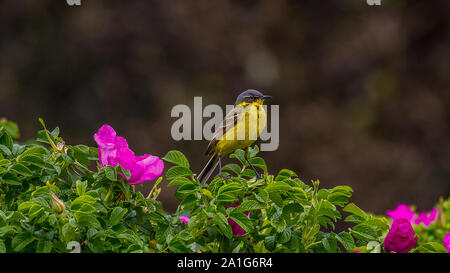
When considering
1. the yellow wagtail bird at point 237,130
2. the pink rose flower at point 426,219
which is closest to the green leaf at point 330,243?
the yellow wagtail bird at point 237,130

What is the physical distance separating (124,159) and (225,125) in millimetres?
1130

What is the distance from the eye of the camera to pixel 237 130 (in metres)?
2.41

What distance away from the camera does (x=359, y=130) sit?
678cm

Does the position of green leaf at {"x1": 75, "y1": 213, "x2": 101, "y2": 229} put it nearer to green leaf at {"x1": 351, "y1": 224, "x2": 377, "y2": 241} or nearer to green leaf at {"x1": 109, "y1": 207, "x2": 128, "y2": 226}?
green leaf at {"x1": 109, "y1": 207, "x2": 128, "y2": 226}

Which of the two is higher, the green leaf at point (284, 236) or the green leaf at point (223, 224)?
the green leaf at point (223, 224)

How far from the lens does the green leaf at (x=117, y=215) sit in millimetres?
1277

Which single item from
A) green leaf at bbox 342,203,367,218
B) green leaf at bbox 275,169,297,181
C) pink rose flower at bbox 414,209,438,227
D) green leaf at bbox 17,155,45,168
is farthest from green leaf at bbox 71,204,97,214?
pink rose flower at bbox 414,209,438,227

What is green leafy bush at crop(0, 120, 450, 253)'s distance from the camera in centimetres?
124

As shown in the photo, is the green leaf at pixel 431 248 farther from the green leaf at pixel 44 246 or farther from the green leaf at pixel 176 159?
the green leaf at pixel 44 246

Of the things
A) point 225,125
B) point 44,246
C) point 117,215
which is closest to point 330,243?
point 117,215

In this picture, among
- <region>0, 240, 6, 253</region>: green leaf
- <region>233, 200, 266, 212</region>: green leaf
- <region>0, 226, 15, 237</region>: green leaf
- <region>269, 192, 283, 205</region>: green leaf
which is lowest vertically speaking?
<region>0, 240, 6, 253</region>: green leaf

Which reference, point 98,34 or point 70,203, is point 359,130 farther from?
point 70,203
